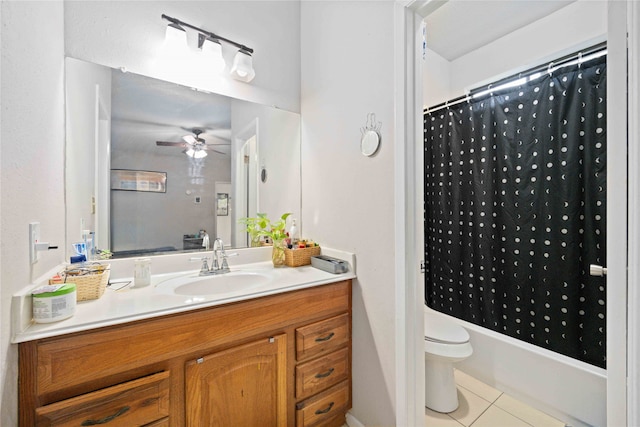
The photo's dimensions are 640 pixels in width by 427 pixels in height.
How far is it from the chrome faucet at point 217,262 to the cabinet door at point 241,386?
1.59 ft

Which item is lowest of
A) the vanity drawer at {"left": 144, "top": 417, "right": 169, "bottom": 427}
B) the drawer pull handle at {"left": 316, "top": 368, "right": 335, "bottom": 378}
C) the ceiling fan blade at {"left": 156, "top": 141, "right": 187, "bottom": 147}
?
the drawer pull handle at {"left": 316, "top": 368, "right": 335, "bottom": 378}

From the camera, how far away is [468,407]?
158 cm

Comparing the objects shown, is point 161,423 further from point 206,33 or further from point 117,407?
point 206,33

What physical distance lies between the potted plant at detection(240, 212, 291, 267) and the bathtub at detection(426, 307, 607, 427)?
1462 mm

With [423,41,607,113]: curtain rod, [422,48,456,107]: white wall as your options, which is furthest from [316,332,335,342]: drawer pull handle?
[422,48,456,107]: white wall

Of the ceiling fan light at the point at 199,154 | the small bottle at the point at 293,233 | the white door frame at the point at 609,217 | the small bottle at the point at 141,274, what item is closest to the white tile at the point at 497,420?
the white door frame at the point at 609,217

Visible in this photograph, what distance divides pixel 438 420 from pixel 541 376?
657mm

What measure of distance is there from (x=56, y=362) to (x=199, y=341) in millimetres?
389

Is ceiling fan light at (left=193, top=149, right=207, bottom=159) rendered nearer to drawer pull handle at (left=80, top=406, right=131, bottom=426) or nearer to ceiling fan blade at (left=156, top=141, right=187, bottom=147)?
ceiling fan blade at (left=156, top=141, right=187, bottom=147)

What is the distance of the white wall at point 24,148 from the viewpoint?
26.5 inches

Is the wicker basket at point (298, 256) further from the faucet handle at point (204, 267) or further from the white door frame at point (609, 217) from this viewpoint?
the white door frame at point (609, 217)

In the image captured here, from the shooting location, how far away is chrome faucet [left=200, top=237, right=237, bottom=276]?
4.70 feet

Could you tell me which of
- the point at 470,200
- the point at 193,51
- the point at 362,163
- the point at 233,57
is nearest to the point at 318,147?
the point at 362,163

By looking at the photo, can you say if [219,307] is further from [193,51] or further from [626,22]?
[626,22]
